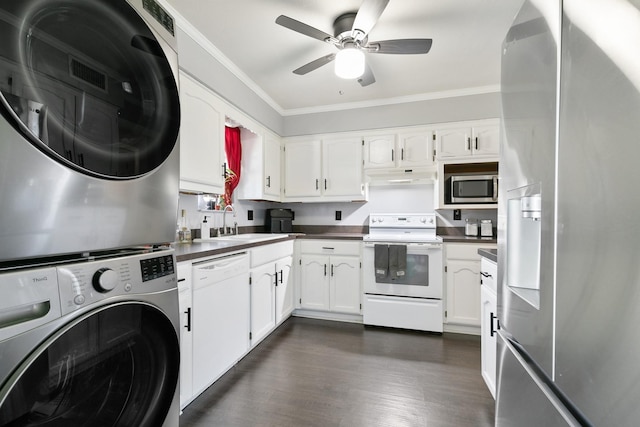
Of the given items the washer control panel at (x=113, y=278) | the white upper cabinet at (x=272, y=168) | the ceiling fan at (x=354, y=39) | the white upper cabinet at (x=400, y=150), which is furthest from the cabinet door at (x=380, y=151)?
the washer control panel at (x=113, y=278)

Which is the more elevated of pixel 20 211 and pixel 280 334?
pixel 20 211

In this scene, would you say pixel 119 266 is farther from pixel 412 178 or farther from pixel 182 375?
pixel 412 178

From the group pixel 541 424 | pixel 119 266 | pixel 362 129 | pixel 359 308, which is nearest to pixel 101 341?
pixel 119 266

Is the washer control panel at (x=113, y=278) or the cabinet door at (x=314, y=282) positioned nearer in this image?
the washer control panel at (x=113, y=278)

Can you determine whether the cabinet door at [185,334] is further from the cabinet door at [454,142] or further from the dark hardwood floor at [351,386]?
the cabinet door at [454,142]

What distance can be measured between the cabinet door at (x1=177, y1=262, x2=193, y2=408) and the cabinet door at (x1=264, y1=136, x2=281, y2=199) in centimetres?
170

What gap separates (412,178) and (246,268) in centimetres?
210

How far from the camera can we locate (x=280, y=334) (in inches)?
106

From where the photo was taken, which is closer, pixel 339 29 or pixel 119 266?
pixel 119 266

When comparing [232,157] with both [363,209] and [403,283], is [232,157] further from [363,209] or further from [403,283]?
[403,283]

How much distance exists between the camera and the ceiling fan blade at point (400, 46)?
176 centimetres

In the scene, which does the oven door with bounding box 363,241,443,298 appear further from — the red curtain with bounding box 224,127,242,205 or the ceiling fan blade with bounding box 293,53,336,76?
the ceiling fan blade with bounding box 293,53,336,76

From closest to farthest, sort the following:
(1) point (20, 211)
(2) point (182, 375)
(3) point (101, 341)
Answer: (1) point (20, 211) → (3) point (101, 341) → (2) point (182, 375)

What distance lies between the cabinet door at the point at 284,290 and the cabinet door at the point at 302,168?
859 mm
